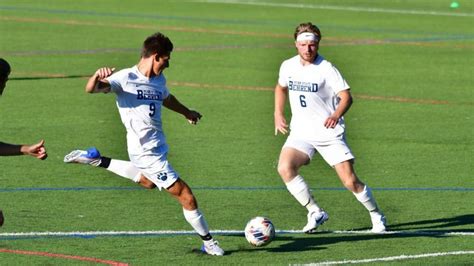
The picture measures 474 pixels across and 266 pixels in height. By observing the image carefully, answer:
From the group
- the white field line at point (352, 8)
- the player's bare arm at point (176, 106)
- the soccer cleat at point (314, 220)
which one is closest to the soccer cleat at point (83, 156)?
the player's bare arm at point (176, 106)

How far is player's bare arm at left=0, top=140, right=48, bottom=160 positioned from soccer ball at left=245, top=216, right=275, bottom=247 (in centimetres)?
283

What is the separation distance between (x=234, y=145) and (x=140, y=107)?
6885 mm

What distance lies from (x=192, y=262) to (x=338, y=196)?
12.6ft

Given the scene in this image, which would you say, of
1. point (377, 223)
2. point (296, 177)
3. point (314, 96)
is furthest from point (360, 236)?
point (314, 96)

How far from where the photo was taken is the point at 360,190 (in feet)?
43.8

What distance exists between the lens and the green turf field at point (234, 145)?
12766 millimetres

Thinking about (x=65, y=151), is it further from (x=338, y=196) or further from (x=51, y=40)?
(x=51, y=40)

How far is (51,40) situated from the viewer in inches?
1347

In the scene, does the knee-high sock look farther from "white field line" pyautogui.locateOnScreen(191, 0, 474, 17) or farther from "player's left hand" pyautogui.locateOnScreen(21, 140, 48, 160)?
"white field line" pyautogui.locateOnScreen(191, 0, 474, 17)

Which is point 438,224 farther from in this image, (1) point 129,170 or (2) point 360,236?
(1) point 129,170

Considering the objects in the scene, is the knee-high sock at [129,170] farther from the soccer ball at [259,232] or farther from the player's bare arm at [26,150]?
the player's bare arm at [26,150]

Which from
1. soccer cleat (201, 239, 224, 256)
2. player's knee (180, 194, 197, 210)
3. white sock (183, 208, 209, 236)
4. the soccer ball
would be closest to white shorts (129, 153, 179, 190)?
player's knee (180, 194, 197, 210)

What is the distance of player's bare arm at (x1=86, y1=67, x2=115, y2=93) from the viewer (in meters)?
11.9

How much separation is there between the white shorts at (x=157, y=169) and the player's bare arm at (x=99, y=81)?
2.56ft
